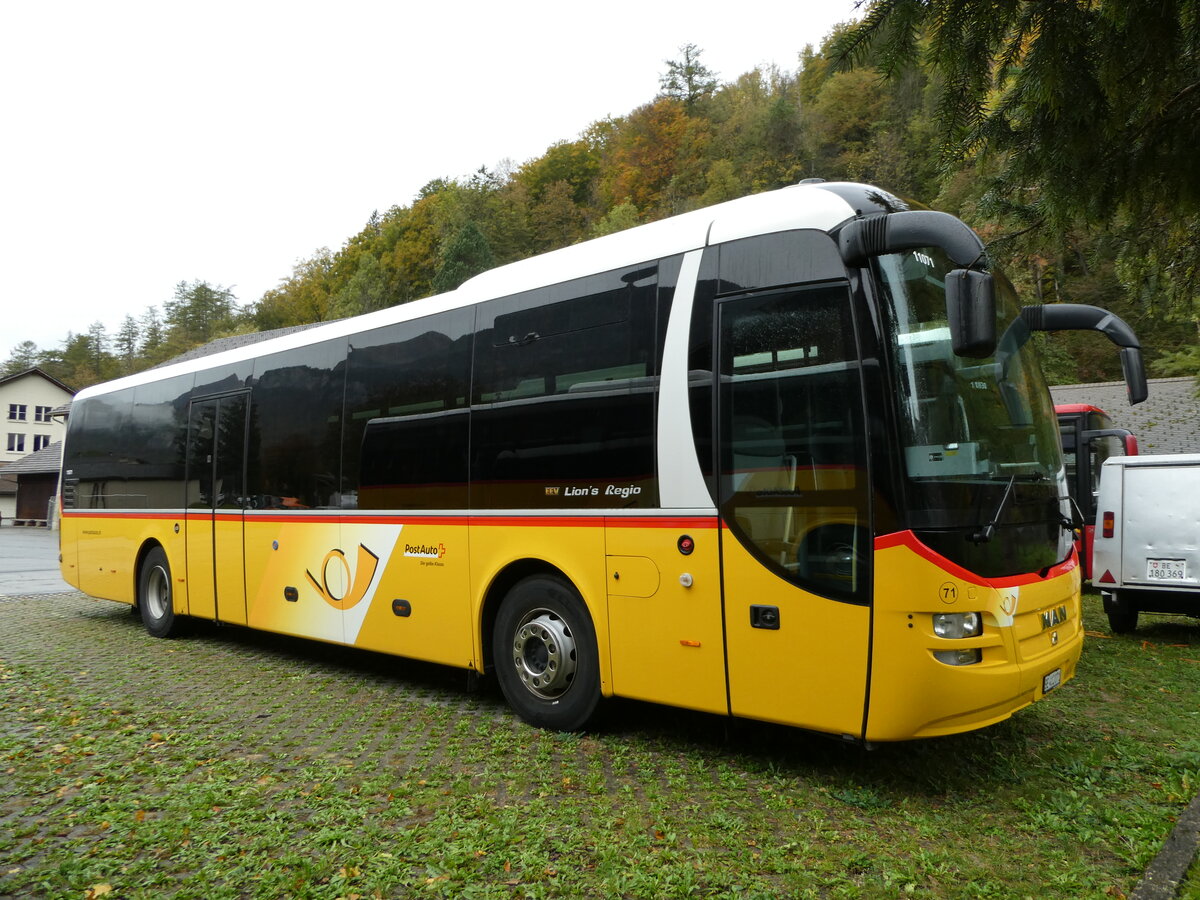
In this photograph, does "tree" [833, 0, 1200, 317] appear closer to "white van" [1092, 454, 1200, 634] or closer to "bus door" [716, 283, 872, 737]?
"bus door" [716, 283, 872, 737]

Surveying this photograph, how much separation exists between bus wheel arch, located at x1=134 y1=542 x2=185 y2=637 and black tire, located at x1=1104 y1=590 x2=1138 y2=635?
11081mm

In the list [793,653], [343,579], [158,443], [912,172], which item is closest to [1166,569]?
[793,653]

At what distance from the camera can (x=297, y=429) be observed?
8453 millimetres

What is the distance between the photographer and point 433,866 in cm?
382

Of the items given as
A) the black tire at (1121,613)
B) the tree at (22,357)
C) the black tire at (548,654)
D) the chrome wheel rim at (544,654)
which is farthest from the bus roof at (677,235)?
the tree at (22,357)

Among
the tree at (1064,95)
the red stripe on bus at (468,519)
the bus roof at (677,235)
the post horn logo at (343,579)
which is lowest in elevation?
the post horn logo at (343,579)

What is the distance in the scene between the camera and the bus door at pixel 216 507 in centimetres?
921

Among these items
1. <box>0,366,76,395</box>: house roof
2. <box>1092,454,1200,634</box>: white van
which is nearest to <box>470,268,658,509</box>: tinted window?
<box>1092,454,1200,634</box>: white van

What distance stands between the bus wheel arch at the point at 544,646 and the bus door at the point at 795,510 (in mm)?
1219

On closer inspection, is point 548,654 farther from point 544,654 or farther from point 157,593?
point 157,593

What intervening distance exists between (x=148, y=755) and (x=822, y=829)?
13.8 ft

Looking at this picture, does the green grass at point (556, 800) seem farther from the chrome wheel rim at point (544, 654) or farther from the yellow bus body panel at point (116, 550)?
the yellow bus body panel at point (116, 550)

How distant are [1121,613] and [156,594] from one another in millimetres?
A: 11730

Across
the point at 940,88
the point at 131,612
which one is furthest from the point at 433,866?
the point at 131,612
